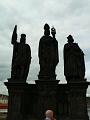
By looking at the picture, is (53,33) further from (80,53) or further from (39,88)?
(39,88)

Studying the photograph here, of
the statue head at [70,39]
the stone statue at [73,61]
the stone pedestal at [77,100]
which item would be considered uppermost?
the statue head at [70,39]

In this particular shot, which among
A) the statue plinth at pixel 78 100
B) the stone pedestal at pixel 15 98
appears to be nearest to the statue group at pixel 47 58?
the stone pedestal at pixel 15 98

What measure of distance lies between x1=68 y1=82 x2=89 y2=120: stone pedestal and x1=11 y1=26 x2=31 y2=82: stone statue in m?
2.70

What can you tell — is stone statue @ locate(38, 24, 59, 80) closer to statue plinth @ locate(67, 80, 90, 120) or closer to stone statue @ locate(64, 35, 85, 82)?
stone statue @ locate(64, 35, 85, 82)

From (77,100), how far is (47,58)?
112 inches

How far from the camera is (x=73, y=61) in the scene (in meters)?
15.5

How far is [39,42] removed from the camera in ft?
53.1

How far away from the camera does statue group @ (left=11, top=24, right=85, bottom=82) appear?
15.3 metres

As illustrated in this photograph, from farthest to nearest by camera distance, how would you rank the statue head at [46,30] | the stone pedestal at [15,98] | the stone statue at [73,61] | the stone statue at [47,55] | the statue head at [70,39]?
1. the statue head at [46,30]
2. the statue head at [70,39]
3. the stone statue at [47,55]
4. the stone statue at [73,61]
5. the stone pedestal at [15,98]

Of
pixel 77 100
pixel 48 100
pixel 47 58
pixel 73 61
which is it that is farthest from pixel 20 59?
pixel 77 100

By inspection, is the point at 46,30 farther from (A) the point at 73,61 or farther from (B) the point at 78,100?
(B) the point at 78,100

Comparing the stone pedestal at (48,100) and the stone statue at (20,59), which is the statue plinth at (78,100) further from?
the stone statue at (20,59)

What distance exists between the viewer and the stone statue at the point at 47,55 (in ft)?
50.5

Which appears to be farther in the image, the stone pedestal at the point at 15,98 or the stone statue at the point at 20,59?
the stone statue at the point at 20,59
